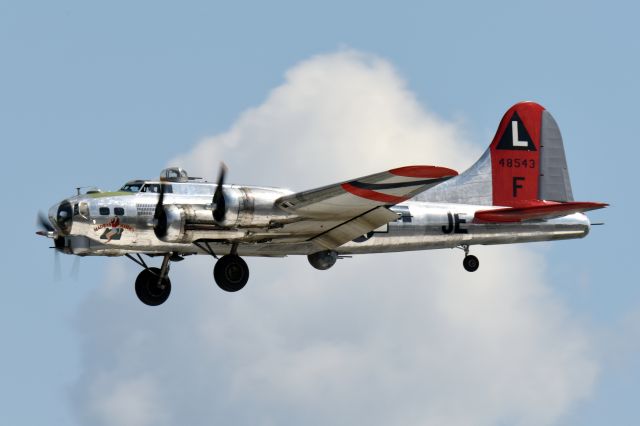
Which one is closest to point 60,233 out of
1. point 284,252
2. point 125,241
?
point 125,241

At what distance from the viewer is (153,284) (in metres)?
31.0

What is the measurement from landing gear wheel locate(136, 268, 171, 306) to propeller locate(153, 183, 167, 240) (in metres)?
2.07

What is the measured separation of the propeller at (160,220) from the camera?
28.7 meters

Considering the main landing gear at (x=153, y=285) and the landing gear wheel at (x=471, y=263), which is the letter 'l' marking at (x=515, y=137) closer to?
the landing gear wheel at (x=471, y=263)

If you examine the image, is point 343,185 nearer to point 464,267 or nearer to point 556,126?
point 464,267

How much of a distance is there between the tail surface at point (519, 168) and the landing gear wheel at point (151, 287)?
719cm

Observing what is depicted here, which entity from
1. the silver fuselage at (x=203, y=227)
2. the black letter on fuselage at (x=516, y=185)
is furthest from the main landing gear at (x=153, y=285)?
the black letter on fuselage at (x=516, y=185)

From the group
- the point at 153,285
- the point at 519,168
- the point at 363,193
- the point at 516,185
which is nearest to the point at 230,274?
the point at 153,285

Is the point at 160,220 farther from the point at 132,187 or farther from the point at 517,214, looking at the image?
the point at 517,214

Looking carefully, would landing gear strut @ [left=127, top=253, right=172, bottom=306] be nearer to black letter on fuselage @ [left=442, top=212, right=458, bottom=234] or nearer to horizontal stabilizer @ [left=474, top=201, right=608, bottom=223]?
black letter on fuselage @ [left=442, top=212, right=458, bottom=234]

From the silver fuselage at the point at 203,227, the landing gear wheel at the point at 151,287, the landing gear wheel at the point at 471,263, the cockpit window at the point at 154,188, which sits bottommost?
the landing gear wheel at the point at 151,287

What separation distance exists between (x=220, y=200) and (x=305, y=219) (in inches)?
80.1

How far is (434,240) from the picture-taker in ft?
107

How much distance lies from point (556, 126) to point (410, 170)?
998 cm
